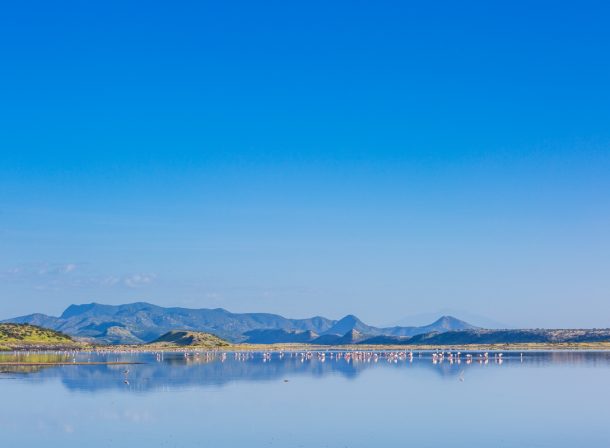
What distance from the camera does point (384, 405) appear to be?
54500mm

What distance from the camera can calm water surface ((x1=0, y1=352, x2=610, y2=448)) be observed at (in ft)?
130

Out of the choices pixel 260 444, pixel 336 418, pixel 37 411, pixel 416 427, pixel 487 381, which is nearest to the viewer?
pixel 260 444

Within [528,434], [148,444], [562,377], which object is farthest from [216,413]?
[562,377]

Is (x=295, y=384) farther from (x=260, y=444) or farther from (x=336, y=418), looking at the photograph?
(x=260, y=444)

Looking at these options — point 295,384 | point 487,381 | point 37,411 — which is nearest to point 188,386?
point 295,384

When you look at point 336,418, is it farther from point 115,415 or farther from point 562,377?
point 562,377

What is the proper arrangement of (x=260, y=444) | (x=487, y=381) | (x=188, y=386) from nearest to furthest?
1. (x=260, y=444)
2. (x=188, y=386)
3. (x=487, y=381)

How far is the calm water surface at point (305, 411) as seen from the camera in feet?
130

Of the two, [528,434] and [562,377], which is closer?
[528,434]

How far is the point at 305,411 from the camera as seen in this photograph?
50.8m

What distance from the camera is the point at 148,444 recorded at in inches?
1508

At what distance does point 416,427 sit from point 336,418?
5781mm

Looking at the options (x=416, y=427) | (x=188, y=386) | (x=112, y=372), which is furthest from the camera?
(x=112, y=372)

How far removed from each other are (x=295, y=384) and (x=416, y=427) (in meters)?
31.1
